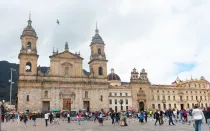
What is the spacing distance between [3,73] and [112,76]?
78325mm

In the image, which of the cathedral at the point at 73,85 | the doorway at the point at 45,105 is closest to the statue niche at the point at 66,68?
the cathedral at the point at 73,85

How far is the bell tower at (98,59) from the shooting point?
2559 inches

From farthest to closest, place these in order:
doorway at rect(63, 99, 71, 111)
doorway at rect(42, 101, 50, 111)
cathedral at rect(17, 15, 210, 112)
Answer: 1. doorway at rect(63, 99, 71, 111)
2. doorway at rect(42, 101, 50, 111)
3. cathedral at rect(17, 15, 210, 112)

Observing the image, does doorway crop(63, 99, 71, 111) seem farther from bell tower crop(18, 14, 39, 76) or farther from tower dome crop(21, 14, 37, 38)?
tower dome crop(21, 14, 37, 38)

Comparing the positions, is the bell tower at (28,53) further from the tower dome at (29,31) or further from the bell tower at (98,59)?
the bell tower at (98,59)

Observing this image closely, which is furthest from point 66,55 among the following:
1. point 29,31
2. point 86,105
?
point 86,105

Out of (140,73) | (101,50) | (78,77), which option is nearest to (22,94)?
(78,77)

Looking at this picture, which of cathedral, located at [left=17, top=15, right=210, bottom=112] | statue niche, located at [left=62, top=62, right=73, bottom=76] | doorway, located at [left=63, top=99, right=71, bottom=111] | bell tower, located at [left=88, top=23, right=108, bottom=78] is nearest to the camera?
cathedral, located at [left=17, top=15, right=210, bottom=112]

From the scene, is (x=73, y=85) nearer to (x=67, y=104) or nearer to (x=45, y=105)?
(x=67, y=104)

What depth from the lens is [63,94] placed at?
196ft

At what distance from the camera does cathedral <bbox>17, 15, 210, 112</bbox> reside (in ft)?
187

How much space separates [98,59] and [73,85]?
9979 mm

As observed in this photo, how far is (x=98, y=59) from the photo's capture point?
6544cm

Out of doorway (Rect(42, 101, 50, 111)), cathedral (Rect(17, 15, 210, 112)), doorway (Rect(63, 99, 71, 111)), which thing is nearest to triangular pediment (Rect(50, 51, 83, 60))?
cathedral (Rect(17, 15, 210, 112))
